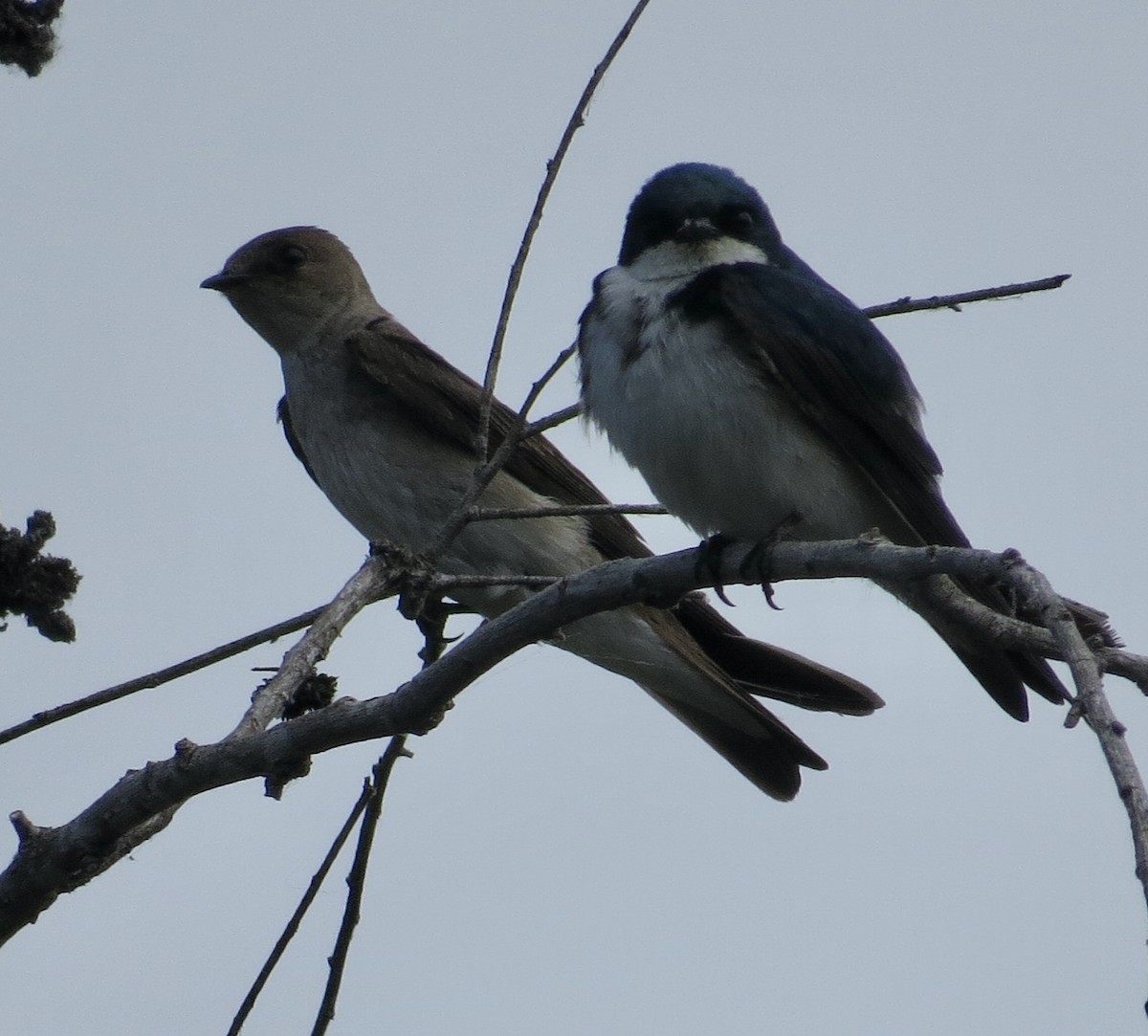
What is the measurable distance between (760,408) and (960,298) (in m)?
1.02

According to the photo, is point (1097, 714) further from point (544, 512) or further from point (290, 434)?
point (290, 434)

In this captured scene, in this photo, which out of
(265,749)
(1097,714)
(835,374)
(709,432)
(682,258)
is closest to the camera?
(1097,714)

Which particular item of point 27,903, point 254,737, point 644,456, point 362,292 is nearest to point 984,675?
point 644,456

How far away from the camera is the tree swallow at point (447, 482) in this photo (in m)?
6.35

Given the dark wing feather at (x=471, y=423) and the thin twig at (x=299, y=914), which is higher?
the dark wing feather at (x=471, y=423)

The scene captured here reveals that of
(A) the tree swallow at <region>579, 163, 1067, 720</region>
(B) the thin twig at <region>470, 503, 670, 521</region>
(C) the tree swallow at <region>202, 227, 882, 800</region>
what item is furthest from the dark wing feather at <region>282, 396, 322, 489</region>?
(B) the thin twig at <region>470, 503, 670, 521</region>

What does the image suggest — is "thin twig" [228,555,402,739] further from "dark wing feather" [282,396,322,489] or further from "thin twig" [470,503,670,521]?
"dark wing feather" [282,396,322,489]

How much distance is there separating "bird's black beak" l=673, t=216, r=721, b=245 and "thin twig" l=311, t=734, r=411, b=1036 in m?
2.13

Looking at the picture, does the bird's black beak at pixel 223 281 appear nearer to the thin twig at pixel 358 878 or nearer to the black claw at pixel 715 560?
the black claw at pixel 715 560

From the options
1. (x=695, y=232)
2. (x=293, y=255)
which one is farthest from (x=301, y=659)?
(x=293, y=255)

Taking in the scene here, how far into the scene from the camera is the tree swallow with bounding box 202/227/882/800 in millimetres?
6352

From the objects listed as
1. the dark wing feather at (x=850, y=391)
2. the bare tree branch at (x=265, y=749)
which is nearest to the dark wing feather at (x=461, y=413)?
the dark wing feather at (x=850, y=391)

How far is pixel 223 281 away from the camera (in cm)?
778

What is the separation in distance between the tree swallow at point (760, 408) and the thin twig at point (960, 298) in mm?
613
